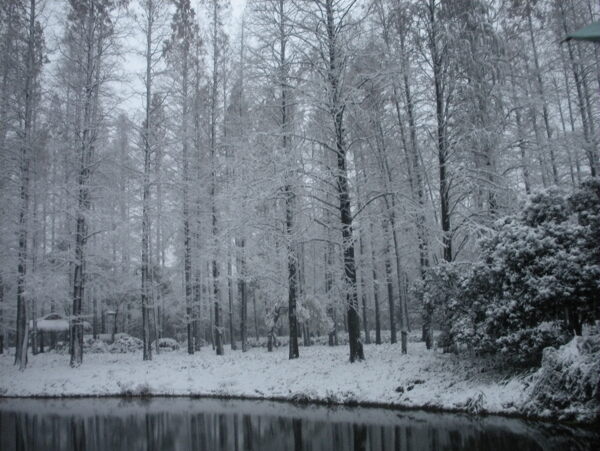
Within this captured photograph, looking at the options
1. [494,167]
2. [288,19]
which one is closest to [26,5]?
[288,19]

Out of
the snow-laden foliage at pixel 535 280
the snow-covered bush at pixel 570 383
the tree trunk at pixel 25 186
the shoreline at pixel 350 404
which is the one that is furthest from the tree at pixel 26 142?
the snow-covered bush at pixel 570 383

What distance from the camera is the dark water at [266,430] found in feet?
25.3

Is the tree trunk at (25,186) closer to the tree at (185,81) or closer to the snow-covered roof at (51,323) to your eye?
the tree at (185,81)

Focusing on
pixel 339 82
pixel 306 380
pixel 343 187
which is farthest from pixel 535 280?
pixel 339 82

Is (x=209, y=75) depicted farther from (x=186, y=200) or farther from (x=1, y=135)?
(x=1, y=135)

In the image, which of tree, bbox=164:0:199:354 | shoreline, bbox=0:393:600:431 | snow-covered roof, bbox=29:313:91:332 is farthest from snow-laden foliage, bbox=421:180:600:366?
snow-covered roof, bbox=29:313:91:332

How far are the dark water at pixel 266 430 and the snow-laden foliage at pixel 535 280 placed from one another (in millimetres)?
2018

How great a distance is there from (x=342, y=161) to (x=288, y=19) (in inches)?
178

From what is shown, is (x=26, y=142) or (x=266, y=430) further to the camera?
(x=26, y=142)

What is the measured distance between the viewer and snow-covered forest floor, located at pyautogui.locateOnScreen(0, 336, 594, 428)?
9.95m

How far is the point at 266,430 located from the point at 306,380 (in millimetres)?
3693

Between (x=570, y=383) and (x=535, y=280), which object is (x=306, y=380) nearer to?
(x=535, y=280)

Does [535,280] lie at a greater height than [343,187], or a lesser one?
lesser

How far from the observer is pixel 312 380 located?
12867mm
